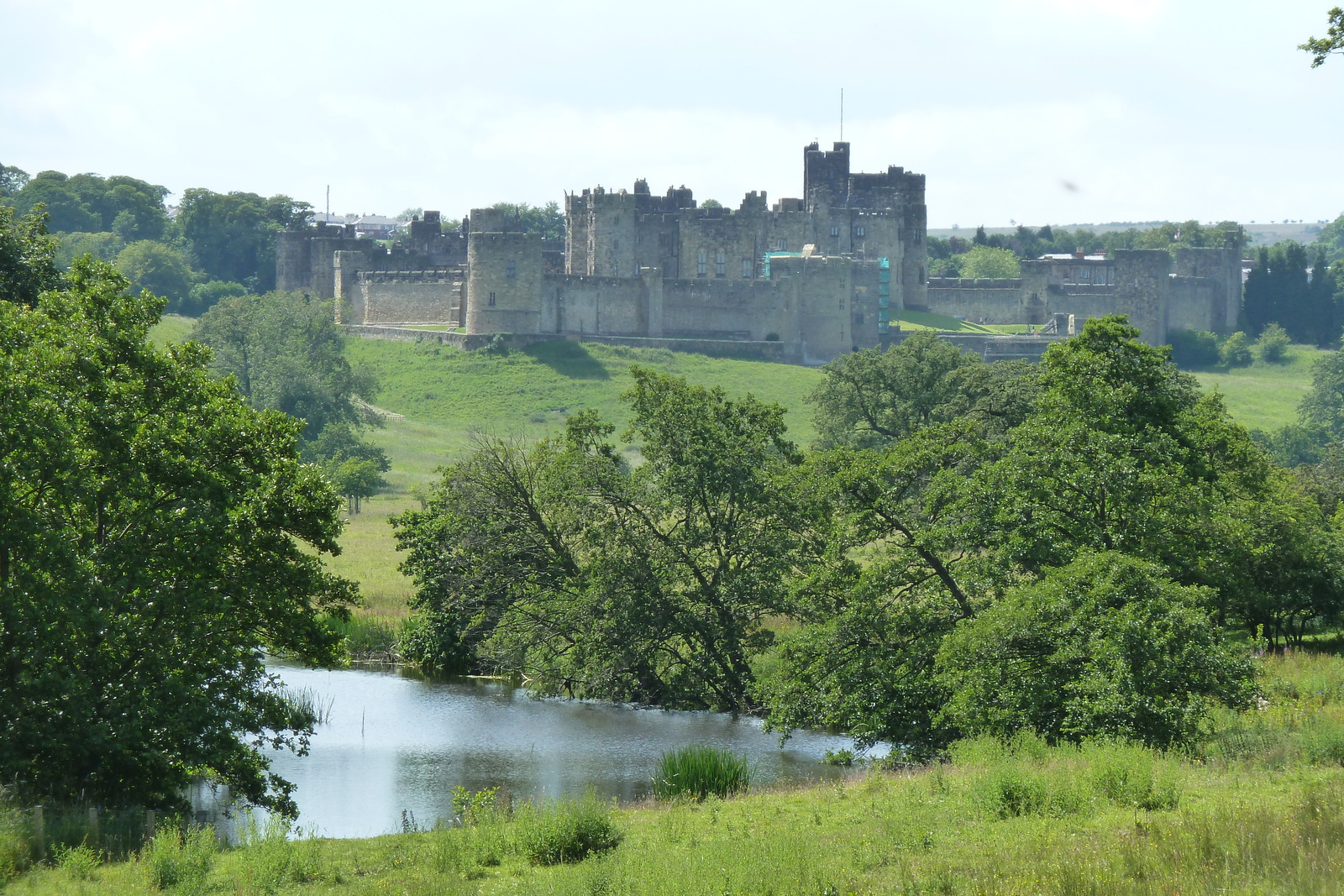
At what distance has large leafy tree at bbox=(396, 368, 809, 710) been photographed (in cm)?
2464

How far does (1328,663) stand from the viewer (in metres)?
22.5

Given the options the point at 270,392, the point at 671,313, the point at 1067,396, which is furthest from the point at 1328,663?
the point at 671,313

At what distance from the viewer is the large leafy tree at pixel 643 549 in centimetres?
2464

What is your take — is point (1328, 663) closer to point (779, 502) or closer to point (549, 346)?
point (779, 502)

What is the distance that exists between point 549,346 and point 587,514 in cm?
4337

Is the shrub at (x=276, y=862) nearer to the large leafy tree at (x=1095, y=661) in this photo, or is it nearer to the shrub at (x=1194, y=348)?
the large leafy tree at (x=1095, y=661)

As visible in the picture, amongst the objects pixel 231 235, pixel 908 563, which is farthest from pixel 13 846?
pixel 231 235

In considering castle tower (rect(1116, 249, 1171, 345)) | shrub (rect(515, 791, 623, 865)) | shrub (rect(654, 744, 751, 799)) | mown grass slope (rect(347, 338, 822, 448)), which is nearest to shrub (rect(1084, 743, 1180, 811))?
shrub (rect(515, 791, 623, 865))

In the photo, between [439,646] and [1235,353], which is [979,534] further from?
[1235,353]

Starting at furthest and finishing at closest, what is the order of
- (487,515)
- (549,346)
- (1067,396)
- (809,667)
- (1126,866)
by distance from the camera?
(549,346) → (487,515) → (1067,396) → (809,667) → (1126,866)

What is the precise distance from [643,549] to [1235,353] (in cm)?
6505

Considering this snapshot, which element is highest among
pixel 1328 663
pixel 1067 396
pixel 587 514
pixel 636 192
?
pixel 636 192

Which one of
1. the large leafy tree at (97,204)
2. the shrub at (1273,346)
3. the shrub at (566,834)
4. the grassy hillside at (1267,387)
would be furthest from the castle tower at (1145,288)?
the shrub at (566,834)

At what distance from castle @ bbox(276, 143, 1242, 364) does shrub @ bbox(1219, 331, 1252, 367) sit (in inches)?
134
